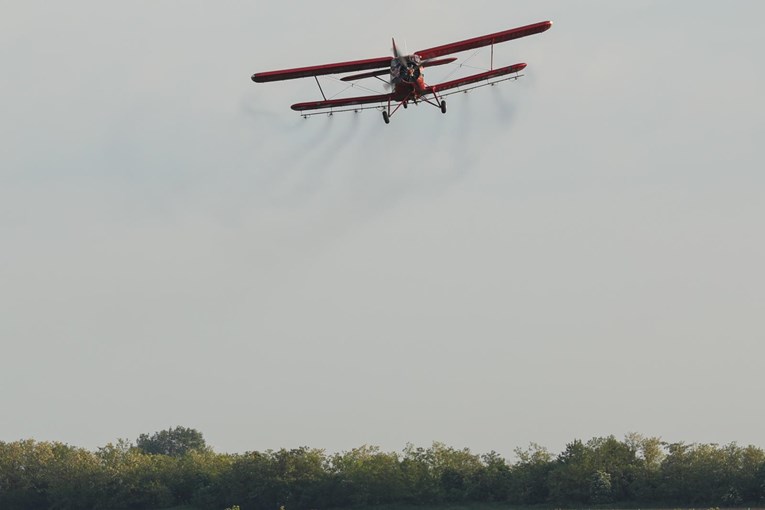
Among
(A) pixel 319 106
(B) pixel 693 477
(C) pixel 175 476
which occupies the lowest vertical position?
(B) pixel 693 477

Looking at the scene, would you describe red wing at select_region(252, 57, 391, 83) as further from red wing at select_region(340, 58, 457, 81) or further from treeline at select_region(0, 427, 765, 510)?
treeline at select_region(0, 427, 765, 510)

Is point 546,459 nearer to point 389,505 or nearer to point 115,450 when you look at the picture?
point 389,505

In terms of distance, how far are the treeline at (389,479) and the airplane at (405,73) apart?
210 ft

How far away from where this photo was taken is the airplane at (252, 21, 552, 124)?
8512cm

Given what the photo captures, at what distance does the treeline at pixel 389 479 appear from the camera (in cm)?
Answer: 13888

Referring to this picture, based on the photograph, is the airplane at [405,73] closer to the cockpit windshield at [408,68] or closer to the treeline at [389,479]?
the cockpit windshield at [408,68]

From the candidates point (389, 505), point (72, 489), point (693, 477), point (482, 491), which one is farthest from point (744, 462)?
point (72, 489)

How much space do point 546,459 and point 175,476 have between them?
58947mm

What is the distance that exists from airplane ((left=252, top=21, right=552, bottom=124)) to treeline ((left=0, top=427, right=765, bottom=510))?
6408 centimetres

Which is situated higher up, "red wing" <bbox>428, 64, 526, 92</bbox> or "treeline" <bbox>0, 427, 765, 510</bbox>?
"red wing" <bbox>428, 64, 526, 92</bbox>

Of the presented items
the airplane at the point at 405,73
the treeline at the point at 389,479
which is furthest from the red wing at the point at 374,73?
the treeline at the point at 389,479

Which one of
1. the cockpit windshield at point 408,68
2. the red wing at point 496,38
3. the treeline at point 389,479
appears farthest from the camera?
the treeline at point 389,479

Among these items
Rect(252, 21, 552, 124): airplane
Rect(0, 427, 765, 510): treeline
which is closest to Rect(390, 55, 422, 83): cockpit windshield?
Rect(252, 21, 552, 124): airplane

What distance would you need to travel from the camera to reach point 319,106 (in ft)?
307
